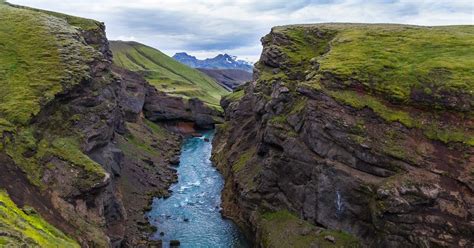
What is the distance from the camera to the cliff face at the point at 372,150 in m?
49.4

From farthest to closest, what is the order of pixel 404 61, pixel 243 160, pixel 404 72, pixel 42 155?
1. pixel 243 160
2. pixel 404 61
3. pixel 404 72
4. pixel 42 155

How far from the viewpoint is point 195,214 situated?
257 ft

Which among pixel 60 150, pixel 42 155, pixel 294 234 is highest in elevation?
pixel 60 150

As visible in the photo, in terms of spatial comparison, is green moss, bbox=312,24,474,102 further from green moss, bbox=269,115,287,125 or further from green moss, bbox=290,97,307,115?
green moss, bbox=269,115,287,125

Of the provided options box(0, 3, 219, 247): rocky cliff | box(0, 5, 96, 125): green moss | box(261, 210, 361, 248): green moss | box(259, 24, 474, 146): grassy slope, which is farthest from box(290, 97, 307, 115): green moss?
box(0, 5, 96, 125): green moss

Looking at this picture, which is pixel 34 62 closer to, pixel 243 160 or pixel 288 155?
pixel 288 155

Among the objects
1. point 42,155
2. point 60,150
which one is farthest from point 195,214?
point 42,155

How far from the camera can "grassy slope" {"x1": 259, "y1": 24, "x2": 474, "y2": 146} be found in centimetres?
5584

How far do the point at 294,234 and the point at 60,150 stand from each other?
32.9 meters

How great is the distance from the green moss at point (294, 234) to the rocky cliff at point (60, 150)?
18698mm

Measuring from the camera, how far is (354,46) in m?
74.9

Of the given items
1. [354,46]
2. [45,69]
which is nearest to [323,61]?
[354,46]

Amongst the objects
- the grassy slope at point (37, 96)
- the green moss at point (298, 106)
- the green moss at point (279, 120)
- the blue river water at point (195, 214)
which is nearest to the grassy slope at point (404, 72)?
the green moss at point (298, 106)

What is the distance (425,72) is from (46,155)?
52.6m
